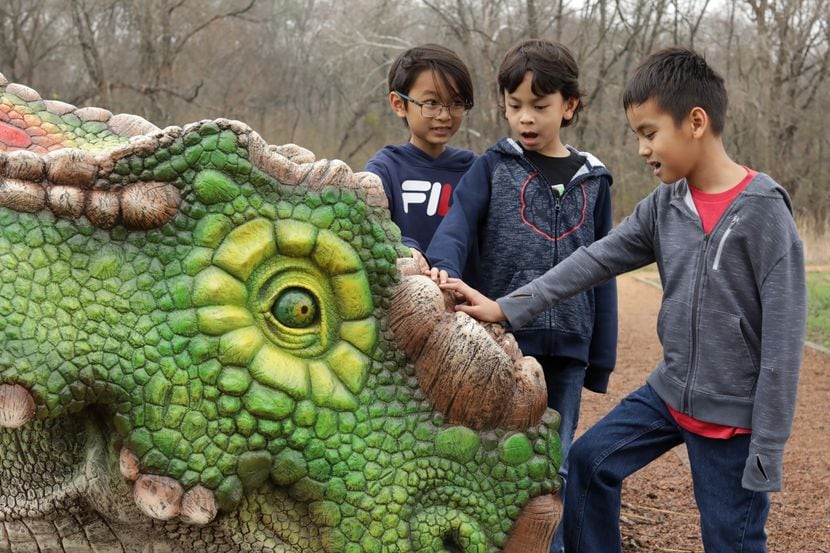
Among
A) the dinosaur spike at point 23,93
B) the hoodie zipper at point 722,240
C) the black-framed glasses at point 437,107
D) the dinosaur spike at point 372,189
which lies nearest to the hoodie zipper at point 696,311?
the hoodie zipper at point 722,240

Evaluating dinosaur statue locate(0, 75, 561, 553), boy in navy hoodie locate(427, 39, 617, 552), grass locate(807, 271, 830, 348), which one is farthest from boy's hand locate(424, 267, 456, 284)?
grass locate(807, 271, 830, 348)

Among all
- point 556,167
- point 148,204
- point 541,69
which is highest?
point 541,69

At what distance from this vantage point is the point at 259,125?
2188cm

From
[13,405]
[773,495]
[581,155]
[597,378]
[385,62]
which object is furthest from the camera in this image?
[385,62]

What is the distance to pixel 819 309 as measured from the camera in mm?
11023

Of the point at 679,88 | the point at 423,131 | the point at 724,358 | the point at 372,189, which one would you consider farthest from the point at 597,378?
the point at 372,189

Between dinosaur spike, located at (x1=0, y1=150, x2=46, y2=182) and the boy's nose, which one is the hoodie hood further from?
dinosaur spike, located at (x1=0, y1=150, x2=46, y2=182)

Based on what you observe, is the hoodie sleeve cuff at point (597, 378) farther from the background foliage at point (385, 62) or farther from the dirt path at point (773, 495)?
the background foliage at point (385, 62)

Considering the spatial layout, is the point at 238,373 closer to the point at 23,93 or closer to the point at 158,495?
the point at 158,495

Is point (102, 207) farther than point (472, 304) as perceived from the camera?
No

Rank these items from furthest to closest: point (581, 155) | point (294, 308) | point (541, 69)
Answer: point (581, 155)
point (541, 69)
point (294, 308)

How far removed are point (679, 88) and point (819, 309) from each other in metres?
9.41

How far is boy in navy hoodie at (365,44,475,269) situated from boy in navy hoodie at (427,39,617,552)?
0.24 m

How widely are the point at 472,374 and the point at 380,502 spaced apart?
351 mm
